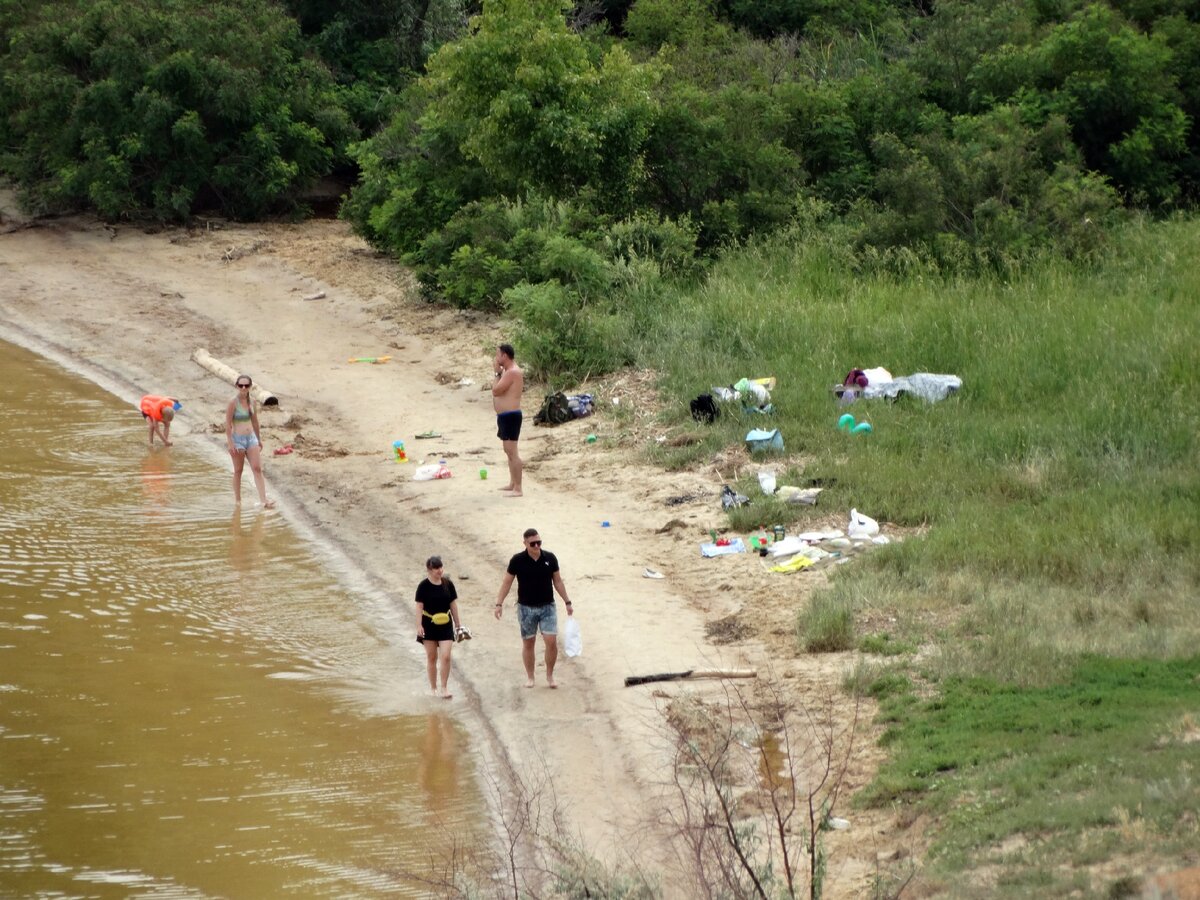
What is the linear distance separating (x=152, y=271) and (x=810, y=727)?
20.7 m

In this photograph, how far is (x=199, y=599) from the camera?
14.1 m

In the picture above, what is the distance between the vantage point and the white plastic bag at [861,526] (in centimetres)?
1377

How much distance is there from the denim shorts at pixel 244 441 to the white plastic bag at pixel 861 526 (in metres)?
6.80

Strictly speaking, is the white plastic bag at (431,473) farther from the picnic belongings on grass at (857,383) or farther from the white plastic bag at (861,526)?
the white plastic bag at (861,526)

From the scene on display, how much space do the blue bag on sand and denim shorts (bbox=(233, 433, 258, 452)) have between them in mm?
5510

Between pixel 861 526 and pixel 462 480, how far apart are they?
5.10 m

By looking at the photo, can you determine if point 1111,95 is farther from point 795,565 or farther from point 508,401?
point 795,565

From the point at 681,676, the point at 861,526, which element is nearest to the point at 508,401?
the point at 861,526

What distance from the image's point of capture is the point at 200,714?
11.6 m

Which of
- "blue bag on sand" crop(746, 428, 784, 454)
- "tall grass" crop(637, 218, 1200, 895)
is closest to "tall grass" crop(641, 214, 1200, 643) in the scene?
"tall grass" crop(637, 218, 1200, 895)

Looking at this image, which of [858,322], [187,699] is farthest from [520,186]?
[187,699]

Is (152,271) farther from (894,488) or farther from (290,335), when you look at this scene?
(894,488)

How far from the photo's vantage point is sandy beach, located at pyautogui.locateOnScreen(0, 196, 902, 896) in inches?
420

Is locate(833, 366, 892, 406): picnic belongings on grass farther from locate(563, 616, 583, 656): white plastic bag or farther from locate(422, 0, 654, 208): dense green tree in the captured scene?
locate(422, 0, 654, 208): dense green tree
